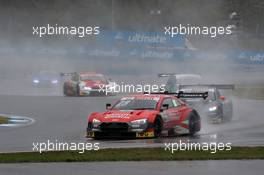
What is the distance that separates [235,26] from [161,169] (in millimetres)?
36394

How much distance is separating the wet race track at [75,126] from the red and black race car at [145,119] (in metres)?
0.32

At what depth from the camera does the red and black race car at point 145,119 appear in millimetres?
17281

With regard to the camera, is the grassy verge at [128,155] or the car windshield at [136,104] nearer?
the grassy verge at [128,155]

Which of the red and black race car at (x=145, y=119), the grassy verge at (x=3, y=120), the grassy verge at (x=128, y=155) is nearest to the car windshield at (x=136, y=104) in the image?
the red and black race car at (x=145, y=119)

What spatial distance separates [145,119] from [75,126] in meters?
4.60

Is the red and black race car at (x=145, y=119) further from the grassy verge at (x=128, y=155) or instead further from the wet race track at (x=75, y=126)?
the grassy verge at (x=128, y=155)

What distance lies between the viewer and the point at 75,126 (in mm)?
21469

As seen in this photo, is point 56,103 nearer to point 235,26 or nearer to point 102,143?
point 102,143

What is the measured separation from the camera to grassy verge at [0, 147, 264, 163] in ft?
42.3

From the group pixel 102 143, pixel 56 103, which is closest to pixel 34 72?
pixel 56 103

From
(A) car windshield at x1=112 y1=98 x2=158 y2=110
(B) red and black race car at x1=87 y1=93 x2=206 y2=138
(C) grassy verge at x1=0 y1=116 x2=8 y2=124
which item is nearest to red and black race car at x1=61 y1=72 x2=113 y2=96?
(C) grassy verge at x1=0 y1=116 x2=8 y2=124

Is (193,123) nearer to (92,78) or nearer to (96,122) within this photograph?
(96,122)

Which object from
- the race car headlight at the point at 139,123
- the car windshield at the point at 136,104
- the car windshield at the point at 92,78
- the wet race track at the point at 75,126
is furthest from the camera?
the car windshield at the point at 92,78

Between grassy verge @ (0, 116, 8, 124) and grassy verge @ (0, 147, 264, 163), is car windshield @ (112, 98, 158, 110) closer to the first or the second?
grassy verge @ (0, 147, 264, 163)
